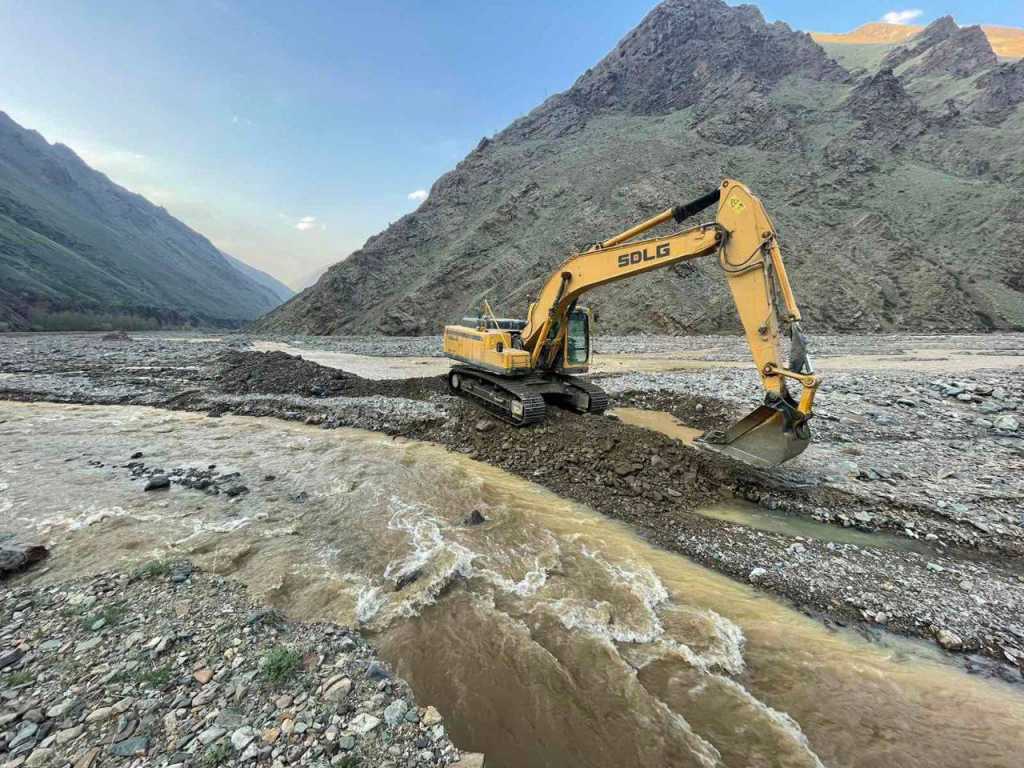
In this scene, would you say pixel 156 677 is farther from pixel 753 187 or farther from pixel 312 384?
pixel 753 187

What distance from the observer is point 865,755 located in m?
3.17

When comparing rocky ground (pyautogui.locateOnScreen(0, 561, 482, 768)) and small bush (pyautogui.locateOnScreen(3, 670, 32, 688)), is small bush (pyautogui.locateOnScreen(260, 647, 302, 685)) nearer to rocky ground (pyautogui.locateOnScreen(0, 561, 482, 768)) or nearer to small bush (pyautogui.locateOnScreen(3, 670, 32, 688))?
rocky ground (pyautogui.locateOnScreen(0, 561, 482, 768))

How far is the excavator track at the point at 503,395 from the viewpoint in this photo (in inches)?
391

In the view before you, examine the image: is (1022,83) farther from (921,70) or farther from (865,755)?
(865,755)

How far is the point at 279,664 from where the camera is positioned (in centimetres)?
350

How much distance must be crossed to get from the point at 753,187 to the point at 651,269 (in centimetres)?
5095

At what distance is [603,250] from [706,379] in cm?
839

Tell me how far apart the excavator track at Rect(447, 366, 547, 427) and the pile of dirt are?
1.41m

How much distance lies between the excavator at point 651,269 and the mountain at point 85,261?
6093 cm

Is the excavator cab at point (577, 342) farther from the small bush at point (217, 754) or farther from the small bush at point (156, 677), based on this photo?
the small bush at point (217, 754)

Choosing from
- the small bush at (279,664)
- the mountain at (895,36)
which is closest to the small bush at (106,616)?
the small bush at (279,664)

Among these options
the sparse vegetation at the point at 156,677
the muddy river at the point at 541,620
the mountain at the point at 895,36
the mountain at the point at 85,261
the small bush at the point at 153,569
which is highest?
the mountain at the point at 895,36

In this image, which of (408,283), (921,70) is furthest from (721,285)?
(921,70)

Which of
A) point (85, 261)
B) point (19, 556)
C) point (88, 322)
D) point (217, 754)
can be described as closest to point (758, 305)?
point (217, 754)
